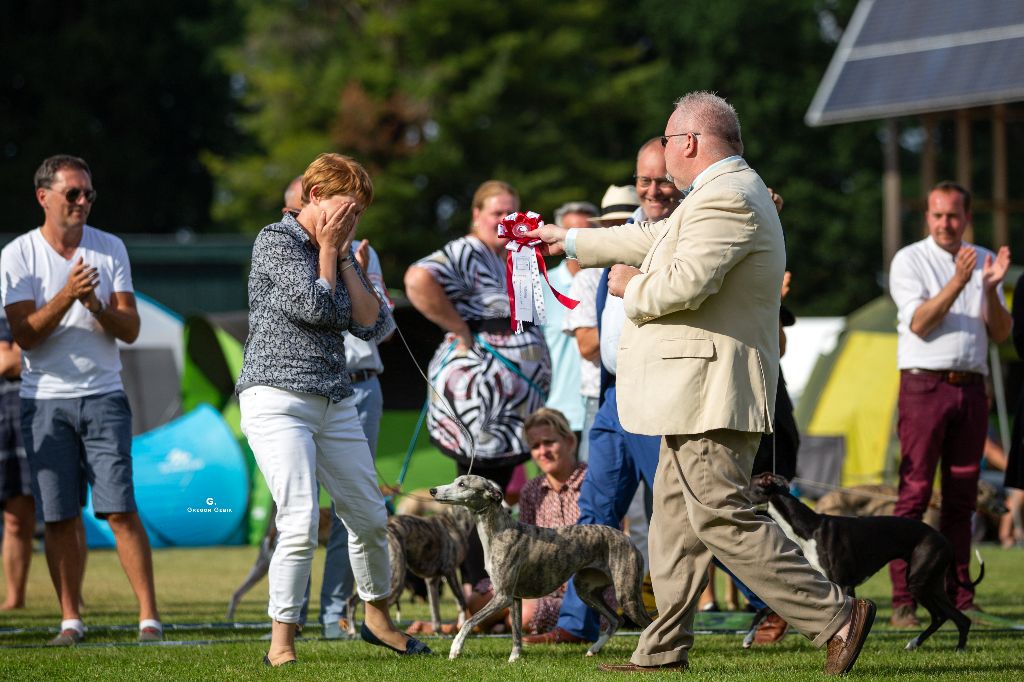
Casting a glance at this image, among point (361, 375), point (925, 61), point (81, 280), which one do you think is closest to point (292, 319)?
point (81, 280)

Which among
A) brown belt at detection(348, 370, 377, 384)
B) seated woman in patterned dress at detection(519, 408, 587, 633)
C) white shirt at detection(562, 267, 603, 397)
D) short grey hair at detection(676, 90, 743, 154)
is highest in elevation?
short grey hair at detection(676, 90, 743, 154)

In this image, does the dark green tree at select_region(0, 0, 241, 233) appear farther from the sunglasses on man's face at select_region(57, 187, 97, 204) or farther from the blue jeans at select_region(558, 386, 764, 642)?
the blue jeans at select_region(558, 386, 764, 642)

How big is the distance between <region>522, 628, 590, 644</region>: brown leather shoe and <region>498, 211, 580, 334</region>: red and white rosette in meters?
1.53

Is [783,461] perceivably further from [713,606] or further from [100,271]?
[100,271]

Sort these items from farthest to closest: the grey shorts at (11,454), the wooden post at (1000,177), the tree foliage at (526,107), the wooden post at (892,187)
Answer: the tree foliage at (526,107) < the wooden post at (1000,177) < the wooden post at (892,187) < the grey shorts at (11,454)

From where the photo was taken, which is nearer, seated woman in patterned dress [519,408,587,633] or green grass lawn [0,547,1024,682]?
green grass lawn [0,547,1024,682]

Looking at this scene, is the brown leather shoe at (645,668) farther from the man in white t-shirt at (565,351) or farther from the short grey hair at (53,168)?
the man in white t-shirt at (565,351)

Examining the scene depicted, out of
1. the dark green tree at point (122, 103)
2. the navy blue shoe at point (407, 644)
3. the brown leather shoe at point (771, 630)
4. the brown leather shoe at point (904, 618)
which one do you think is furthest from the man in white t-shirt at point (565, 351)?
the dark green tree at point (122, 103)

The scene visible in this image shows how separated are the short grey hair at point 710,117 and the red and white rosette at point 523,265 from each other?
0.62 meters

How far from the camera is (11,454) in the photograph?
784cm

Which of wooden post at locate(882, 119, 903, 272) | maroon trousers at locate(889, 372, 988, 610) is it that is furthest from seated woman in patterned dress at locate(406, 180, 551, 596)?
wooden post at locate(882, 119, 903, 272)

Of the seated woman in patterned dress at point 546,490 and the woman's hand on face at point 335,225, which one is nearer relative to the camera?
the woman's hand on face at point 335,225

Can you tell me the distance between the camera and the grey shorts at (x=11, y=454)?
7.71 meters

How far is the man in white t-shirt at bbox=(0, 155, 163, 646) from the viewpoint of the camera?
598 cm
